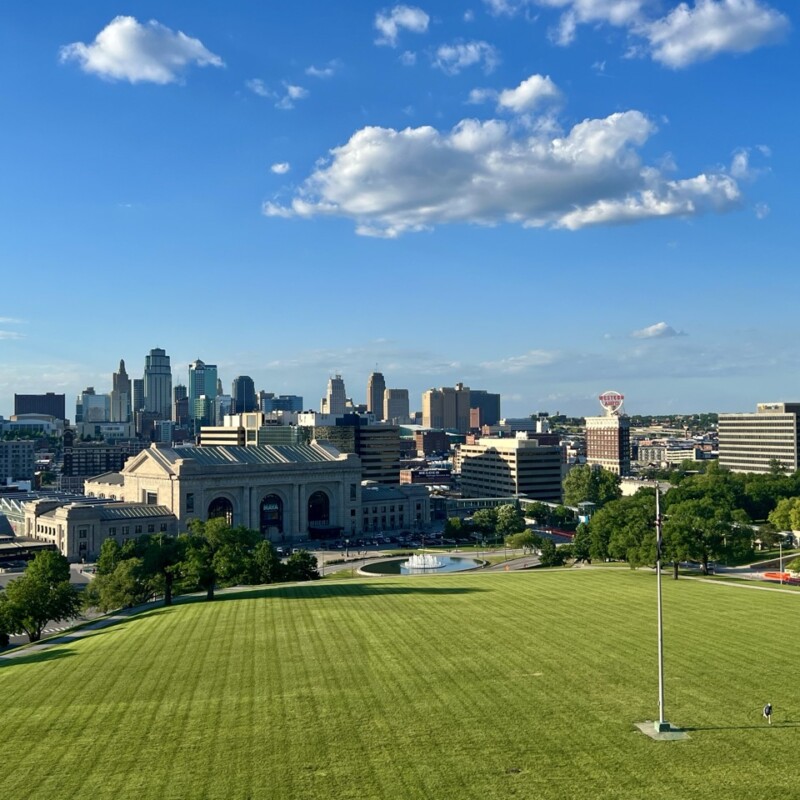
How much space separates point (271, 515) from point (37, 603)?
110 m

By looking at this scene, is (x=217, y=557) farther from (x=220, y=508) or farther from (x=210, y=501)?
(x=220, y=508)

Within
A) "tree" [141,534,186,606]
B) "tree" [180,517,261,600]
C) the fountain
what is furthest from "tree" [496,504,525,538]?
"tree" [141,534,186,606]

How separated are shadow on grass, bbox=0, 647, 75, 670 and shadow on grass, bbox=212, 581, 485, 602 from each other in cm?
2428

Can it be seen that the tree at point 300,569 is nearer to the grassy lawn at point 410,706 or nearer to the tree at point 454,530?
the grassy lawn at point 410,706

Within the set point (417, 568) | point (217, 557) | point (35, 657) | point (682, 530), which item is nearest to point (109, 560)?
point (217, 557)

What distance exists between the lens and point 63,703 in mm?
48781

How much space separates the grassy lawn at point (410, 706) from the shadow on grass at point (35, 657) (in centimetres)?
57

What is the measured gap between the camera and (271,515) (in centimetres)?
19112

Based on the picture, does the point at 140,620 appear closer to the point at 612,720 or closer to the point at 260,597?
the point at 260,597

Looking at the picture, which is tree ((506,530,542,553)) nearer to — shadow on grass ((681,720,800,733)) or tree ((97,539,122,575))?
tree ((97,539,122,575))

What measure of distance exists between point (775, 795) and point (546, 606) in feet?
142

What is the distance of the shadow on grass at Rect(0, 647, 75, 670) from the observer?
63438 millimetres

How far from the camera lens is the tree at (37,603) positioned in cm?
7931

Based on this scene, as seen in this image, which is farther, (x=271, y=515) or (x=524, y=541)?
(x=271, y=515)
